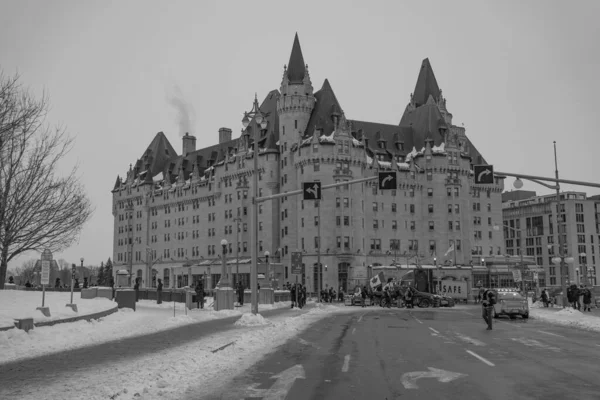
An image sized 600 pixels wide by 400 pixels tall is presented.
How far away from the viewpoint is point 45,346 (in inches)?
692

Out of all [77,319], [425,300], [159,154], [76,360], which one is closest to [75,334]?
[77,319]

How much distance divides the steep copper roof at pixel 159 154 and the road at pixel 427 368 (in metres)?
117

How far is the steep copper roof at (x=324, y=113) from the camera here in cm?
9456

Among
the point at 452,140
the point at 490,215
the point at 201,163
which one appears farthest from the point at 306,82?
the point at 490,215

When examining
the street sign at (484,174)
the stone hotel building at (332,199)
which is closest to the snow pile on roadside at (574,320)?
the street sign at (484,174)

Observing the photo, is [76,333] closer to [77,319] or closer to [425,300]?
[77,319]

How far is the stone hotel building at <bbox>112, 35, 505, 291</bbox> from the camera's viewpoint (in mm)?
91438

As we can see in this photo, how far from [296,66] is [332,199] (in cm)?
2195

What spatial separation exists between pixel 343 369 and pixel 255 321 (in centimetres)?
1362

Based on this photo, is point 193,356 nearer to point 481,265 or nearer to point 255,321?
point 255,321

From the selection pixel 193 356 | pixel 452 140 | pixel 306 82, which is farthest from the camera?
pixel 452 140

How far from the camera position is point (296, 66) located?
316 feet

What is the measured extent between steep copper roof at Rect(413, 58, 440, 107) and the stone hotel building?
249 mm

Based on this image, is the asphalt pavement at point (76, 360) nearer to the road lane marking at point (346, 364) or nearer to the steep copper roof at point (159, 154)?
the road lane marking at point (346, 364)
